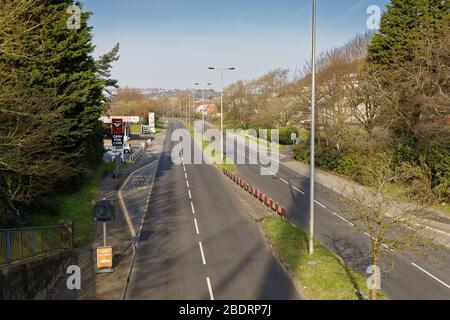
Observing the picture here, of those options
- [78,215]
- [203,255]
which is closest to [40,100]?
[78,215]

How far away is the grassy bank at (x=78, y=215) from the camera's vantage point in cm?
2344

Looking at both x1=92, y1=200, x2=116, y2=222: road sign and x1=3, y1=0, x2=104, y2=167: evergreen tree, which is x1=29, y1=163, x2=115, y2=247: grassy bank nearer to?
x1=3, y1=0, x2=104, y2=167: evergreen tree

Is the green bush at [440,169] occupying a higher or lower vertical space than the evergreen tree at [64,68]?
lower

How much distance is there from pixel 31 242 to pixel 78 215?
9.12m

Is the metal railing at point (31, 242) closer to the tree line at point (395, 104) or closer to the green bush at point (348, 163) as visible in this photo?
the tree line at point (395, 104)

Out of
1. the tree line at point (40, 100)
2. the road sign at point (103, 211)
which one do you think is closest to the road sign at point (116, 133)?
the tree line at point (40, 100)

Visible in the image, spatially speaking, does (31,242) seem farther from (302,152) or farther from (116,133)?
(302,152)

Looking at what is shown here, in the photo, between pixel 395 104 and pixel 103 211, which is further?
pixel 395 104

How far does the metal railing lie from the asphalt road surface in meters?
3.27

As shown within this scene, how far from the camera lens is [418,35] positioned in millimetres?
34438

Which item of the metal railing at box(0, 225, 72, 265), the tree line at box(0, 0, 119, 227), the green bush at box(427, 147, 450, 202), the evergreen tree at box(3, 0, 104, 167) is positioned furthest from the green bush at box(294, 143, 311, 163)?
the metal railing at box(0, 225, 72, 265)

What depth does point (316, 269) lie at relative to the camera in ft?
57.9

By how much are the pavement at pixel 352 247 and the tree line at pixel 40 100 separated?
43.0 ft
